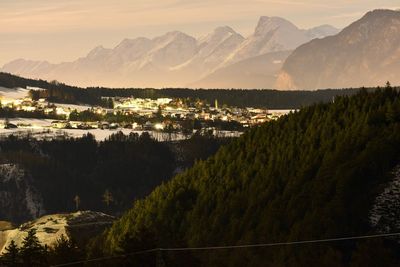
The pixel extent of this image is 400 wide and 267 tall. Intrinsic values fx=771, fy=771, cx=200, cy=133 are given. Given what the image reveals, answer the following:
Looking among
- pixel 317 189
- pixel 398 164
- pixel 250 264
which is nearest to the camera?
pixel 250 264

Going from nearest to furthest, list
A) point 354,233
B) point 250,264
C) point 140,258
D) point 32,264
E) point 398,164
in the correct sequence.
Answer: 1. point 140,258
2. point 32,264
3. point 250,264
4. point 354,233
5. point 398,164

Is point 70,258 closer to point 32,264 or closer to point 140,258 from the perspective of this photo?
point 32,264

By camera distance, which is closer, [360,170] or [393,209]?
[393,209]

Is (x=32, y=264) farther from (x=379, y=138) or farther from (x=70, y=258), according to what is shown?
(x=379, y=138)

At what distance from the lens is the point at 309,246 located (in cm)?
15750

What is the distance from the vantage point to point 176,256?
104 metres

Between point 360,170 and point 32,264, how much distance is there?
92.9 m

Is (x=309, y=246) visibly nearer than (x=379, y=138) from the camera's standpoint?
Yes

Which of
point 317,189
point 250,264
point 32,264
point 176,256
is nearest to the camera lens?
point 176,256

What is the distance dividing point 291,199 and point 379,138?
27.1 meters

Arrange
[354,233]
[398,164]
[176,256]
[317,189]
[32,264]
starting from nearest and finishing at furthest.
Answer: [176,256]
[32,264]
[354,233]
[398,164]
[317,189]

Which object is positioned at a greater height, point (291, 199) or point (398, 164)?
point (398, 164)

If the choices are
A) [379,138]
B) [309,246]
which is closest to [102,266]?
[309,246]

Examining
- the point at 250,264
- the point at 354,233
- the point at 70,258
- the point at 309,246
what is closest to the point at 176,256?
the point at 70,258
